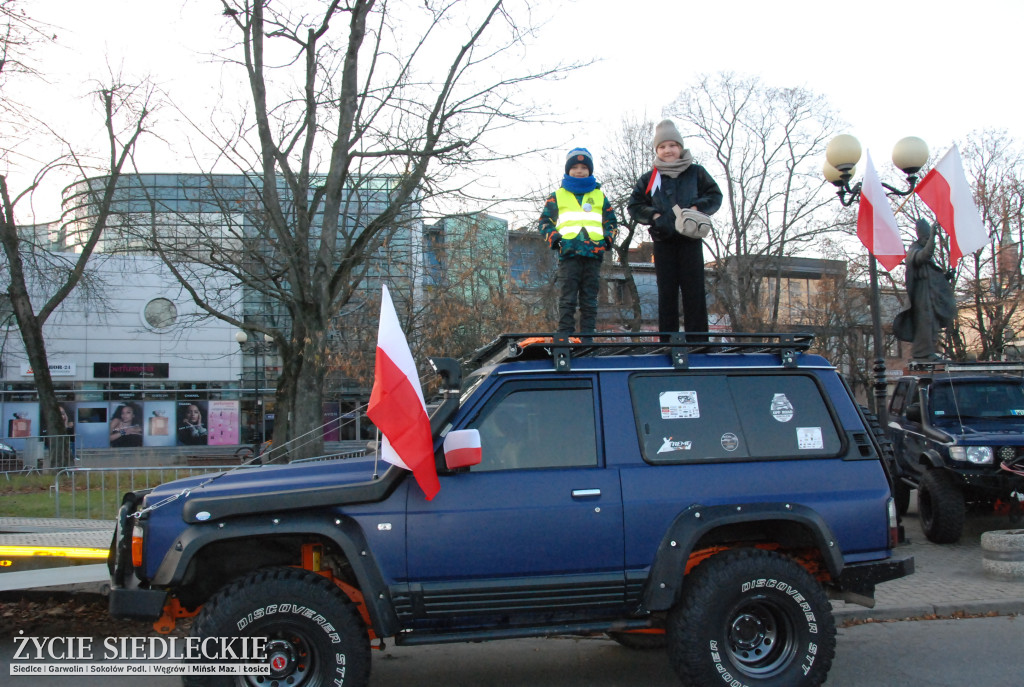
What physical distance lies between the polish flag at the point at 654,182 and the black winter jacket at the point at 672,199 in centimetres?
3

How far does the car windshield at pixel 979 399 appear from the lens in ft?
32.9

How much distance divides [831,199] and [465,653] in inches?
1334

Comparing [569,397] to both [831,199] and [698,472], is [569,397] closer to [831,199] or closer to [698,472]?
[698,472]

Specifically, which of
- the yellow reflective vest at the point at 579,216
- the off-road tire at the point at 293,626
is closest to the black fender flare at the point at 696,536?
the off-road tire at the point at 293,626

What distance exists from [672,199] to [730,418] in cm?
279

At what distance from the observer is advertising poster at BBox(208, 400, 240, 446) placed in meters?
40.6

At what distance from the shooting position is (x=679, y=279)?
7.09 metres

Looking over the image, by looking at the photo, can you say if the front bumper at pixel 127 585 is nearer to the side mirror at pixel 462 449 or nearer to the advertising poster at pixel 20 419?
the side mirror at pixel 462 449

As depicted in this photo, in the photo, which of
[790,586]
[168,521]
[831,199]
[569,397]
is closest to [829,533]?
[790,586]

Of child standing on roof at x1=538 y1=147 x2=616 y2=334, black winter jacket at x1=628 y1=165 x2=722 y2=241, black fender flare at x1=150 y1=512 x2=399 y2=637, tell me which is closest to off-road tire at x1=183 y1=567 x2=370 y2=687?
black fender flare at x1=150 y1=512 x2=399 y2=637

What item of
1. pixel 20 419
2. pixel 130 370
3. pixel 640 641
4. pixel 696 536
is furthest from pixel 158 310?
pixel 696 536

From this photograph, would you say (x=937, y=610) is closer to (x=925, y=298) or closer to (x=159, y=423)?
(x=925, y=298)

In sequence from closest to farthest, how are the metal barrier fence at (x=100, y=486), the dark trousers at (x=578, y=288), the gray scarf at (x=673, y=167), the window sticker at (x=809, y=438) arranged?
the window sticker at (x=809, y=438) < the dark trousers at (x=578, y=288) < the gray scarf at (x=673, y=167) < the metal barrier fence at (x=100, y=486)

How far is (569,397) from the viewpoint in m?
4.69
